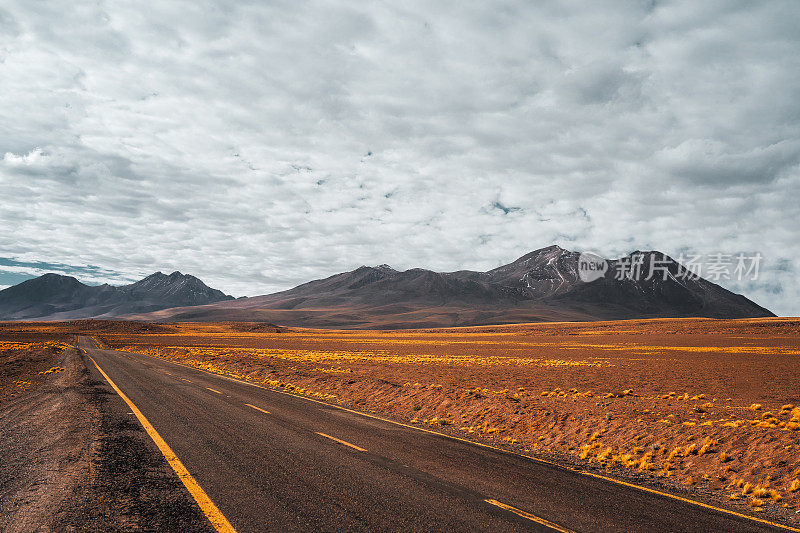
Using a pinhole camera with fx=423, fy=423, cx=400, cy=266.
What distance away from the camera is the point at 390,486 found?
6.95 metres

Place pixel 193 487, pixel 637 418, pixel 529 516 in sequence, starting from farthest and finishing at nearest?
pixel 637 418, pixel 193 487, pixel 529 516

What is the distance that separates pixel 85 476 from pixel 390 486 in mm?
4865

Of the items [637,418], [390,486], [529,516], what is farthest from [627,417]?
[390,486]

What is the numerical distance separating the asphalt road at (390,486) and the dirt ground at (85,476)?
571 mm

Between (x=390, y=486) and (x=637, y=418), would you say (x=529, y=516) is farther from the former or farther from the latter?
(x=637, y=418)

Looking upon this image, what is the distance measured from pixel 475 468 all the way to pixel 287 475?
3612mm

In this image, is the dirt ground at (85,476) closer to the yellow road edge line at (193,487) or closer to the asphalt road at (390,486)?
the yellow road edge line at (193,487)

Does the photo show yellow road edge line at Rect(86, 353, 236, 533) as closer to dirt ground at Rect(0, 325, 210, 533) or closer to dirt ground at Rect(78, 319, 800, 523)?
dirt ground at Rect(0, 325, 210, 533)

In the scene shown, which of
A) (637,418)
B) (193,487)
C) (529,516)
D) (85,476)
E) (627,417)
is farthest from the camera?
(627,417)

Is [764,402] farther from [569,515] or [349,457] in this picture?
[349,457]

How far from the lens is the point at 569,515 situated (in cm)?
610

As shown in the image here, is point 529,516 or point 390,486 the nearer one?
point 529,516

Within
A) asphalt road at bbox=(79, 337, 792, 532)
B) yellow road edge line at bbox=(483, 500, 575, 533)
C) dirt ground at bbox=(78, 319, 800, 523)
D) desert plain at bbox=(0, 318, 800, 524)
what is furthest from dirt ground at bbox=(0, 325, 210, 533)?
dirt ground at bbox=(78, 319, 800, 523)

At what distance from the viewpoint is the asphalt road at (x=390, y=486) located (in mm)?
5707
